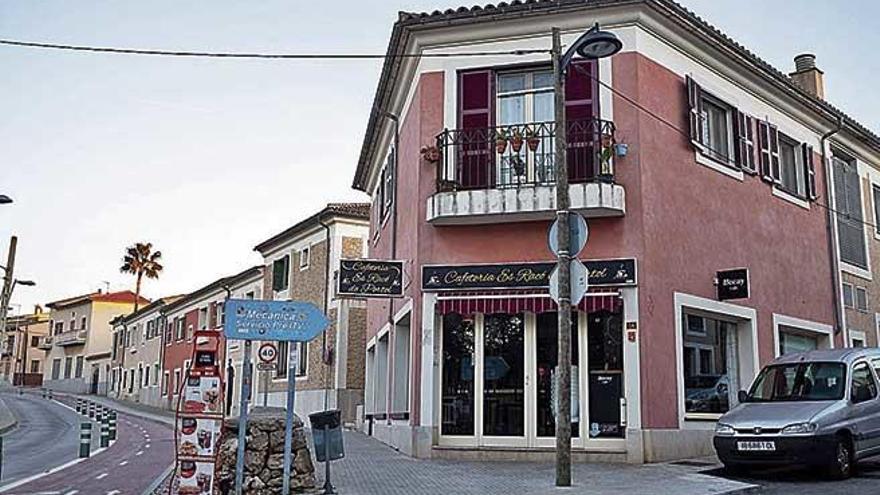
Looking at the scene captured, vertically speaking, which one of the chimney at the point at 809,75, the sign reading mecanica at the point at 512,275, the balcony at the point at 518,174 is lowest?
the sign reading mecanica at the point at 512,275

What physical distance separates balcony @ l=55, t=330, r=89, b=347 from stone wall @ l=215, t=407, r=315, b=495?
66691mm

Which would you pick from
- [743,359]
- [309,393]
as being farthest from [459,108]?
[309,393]

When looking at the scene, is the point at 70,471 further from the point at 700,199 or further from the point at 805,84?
the point at 805,84

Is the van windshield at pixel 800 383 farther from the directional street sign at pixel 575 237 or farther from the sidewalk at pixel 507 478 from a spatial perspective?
the directional street sign at pixel 575 237

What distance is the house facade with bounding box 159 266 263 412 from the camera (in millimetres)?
39938

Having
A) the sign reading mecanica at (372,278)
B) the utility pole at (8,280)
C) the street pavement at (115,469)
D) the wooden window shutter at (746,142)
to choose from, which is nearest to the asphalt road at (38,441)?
the street pavement at (115,469)

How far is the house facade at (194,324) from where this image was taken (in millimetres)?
39938

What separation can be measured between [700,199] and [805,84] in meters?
8.40

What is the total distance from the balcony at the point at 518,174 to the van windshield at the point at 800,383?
3.52 metres

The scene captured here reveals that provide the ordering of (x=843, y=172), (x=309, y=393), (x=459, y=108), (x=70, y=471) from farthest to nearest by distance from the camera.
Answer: (x=309, y=393)
(x=843, y=172)
(x=70, y=471)
(x=459, y=108)

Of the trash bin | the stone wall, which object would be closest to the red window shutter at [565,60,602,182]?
the trash bin

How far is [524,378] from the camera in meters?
14.3

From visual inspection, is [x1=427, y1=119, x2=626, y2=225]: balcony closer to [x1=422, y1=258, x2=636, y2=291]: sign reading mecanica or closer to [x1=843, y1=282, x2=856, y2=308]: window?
[x1=422, y1=258, x2=636, y2=291]: sign reading mecanica

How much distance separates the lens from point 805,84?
22078 millimetres
